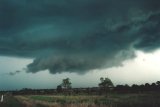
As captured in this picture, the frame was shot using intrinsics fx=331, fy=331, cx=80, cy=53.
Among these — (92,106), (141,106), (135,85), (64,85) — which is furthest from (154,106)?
(64,85)

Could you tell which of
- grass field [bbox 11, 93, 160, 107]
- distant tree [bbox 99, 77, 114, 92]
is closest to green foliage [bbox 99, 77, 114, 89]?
distant tree [bbox 99, 77, 114, 92]

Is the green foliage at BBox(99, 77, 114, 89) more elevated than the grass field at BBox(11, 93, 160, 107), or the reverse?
the green foliage at BBox(99, 77, 114, 89)

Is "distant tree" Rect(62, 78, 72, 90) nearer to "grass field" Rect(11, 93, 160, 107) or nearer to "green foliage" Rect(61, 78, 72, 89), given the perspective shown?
"green foliage" Rect(61, 78, 72, 89)

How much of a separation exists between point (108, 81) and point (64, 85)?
29.3 metres

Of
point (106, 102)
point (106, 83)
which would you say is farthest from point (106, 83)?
point (106, 102)

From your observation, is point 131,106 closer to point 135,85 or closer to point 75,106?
point 75,106

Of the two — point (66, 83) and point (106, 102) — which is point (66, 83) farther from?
point (106, 102)

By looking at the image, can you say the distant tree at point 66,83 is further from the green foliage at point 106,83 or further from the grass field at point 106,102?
the grass field at point 106,102

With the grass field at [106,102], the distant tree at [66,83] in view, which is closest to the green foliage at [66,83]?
the distant tree at [66,83]

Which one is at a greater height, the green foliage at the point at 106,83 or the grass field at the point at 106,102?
the green foliage at the point at 106,83

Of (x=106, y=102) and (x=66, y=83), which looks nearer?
(x=106, y=102)

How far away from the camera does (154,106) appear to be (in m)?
30.8

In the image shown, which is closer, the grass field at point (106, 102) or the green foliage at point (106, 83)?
the grass field at point (106, 102)

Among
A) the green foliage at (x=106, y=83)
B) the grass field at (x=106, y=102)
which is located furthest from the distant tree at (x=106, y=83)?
the grass field at (x=106, y=102)
